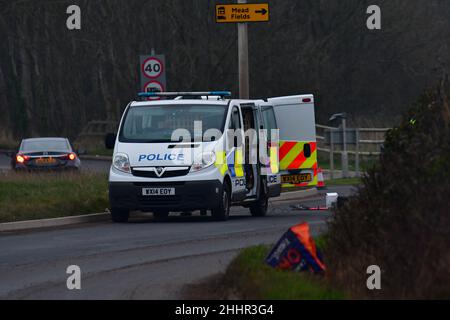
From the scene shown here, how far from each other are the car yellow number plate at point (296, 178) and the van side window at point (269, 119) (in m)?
0.84

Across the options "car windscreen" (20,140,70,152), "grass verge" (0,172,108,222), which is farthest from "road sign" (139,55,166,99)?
"car windscreen" (20,140,70,152)

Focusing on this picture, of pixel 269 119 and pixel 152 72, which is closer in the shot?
pixel 269 119

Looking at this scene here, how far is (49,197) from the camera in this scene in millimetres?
20906

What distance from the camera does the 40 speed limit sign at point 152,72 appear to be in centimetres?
2458

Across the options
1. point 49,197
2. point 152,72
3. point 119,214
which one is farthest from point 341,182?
point 119,214

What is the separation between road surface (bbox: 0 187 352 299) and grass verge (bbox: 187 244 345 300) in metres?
0.36

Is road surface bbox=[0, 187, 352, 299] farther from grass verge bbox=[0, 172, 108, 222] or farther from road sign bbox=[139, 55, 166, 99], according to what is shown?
road sign bbox=[139, 55, 166, 99]

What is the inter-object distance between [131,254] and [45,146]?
16.6 metres

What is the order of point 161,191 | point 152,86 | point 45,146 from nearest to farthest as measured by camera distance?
point 161,191 < point 152,86 < point 45,146

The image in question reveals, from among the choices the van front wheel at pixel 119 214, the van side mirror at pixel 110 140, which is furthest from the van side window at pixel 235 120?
the van front wheel at pixel 119 214

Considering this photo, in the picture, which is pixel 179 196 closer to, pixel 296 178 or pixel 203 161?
pixel 203 161
